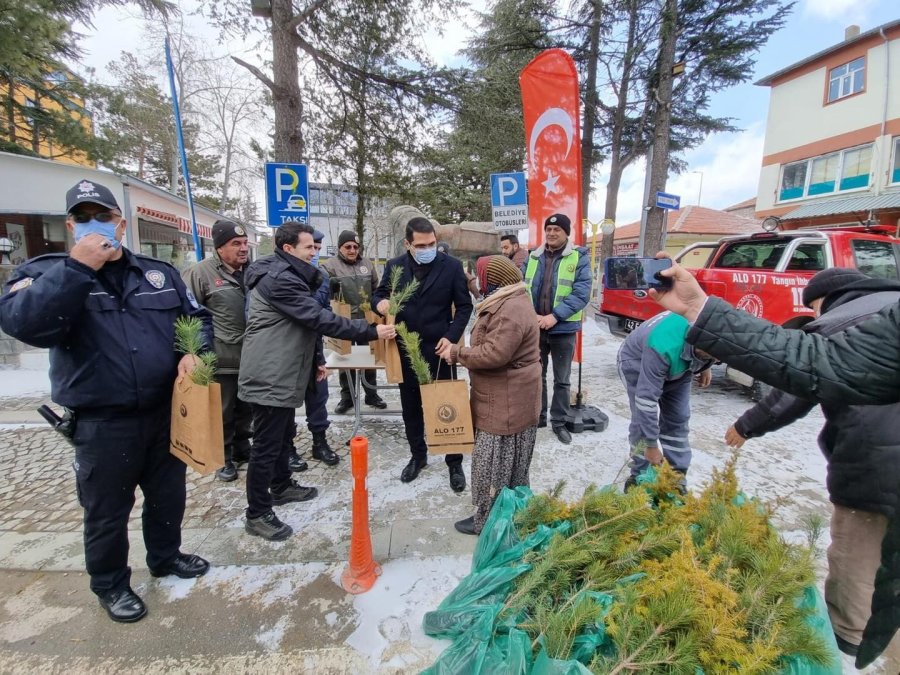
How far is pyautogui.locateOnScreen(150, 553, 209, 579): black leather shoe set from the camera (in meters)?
2.33

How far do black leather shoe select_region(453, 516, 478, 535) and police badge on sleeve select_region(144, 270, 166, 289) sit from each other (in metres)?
2.26

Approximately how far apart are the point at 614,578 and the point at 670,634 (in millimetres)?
316

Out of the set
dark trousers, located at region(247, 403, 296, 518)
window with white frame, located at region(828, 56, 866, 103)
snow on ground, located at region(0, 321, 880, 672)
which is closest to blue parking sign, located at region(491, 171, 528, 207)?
snow on ground, located at region(0, 321, 880, 672)

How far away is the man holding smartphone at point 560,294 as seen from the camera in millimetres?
3975

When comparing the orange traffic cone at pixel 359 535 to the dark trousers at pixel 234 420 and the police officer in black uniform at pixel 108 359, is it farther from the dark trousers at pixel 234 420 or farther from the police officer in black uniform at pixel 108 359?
the dark trousers at pixel 234 420

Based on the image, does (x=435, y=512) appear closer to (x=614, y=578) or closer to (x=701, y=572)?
(x=614, y=578)

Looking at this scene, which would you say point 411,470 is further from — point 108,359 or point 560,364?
point 108,359

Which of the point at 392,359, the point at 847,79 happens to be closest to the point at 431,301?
the point at 392,359

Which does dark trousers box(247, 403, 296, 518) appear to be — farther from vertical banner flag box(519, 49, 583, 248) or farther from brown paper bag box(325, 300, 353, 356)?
vertical banner flag box(519, 49, 583, 248)

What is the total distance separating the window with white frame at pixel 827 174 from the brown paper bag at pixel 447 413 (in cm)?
2135

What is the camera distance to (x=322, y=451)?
382 cm

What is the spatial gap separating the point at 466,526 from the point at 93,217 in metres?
2.61

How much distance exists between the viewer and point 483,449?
103 inches

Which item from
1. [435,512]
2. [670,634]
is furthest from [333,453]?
[670,634]
